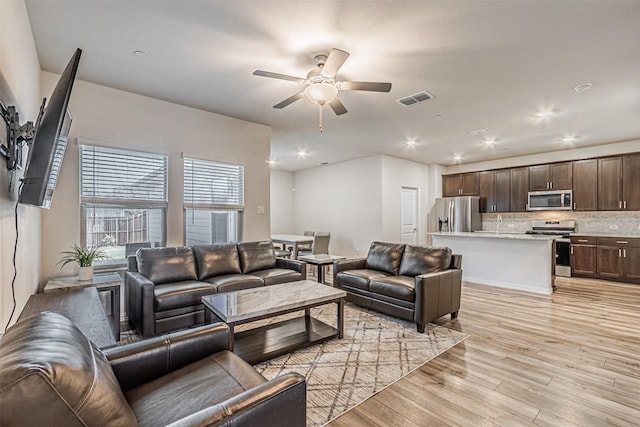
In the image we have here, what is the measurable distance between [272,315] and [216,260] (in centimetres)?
166

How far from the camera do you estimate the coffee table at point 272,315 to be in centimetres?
250

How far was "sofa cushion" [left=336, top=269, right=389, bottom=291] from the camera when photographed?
12.7ft

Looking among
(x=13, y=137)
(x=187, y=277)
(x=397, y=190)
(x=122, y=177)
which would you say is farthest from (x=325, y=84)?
(x=397, y=190)

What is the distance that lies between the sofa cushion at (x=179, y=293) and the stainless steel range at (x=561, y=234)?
677cm

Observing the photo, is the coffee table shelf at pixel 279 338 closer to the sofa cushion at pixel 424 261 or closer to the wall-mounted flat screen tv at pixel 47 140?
the sofa cushion at pixel 424 261

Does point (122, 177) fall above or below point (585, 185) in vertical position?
below

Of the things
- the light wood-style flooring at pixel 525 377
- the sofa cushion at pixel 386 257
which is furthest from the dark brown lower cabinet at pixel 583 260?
the sofa cushion at pixel 386 257

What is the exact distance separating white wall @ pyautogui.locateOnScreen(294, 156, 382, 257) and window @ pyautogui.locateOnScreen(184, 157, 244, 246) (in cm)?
342

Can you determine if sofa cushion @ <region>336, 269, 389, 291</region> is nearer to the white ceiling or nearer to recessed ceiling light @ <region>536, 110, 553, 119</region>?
the white ceiling

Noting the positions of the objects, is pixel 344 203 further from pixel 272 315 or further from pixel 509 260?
pixel 272 315

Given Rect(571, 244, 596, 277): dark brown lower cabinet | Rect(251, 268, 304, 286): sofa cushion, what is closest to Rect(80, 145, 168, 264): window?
Rect(251, 268, 304, 286): sofa cushion

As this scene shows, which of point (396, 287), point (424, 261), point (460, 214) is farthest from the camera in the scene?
point (460, 214)

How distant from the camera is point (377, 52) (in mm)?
2754


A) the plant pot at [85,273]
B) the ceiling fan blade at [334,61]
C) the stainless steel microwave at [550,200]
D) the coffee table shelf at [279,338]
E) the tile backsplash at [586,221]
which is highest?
the ceiling fan blade at [334,61]
